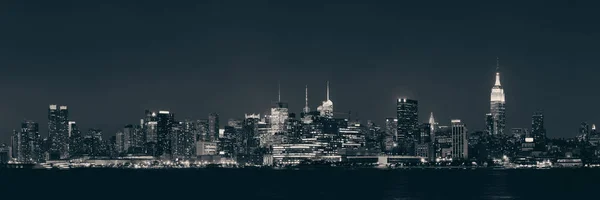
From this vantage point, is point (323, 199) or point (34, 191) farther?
point (34, 191)

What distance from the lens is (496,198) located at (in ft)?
484

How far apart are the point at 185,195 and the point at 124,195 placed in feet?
34.5

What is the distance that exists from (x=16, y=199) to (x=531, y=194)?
8456cm

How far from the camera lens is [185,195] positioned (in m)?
159

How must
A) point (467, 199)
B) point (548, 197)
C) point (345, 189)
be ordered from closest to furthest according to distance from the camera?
point (467, 199) < point (548, 197) < point (345, 189)

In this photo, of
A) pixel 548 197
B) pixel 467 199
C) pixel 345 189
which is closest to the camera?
pixel 467 199

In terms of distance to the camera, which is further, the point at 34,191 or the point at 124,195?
the point at 34,191

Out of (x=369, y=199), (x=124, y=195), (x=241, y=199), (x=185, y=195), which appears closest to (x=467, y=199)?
(x=369, y=199)

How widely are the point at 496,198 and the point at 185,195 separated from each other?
50.5 metres

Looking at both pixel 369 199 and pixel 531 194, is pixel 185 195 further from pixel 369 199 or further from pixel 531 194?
pixel 531 194

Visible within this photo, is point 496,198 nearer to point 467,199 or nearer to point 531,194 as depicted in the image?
point 467,199

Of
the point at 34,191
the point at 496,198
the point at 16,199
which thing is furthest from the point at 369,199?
the point at 34,191

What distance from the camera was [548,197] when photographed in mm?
157000

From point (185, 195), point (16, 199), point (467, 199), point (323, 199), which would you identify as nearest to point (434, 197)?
point (467, 199)
